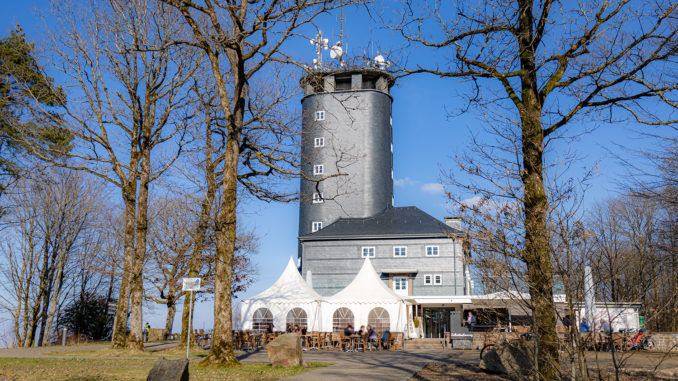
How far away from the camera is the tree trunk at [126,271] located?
19.0 m

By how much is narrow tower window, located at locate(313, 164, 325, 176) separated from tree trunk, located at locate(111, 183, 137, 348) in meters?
27.8

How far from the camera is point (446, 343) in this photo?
1070 inches

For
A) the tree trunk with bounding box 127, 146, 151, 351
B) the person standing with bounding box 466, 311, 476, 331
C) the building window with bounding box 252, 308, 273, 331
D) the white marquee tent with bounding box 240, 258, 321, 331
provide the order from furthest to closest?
the person standing with bounding box 466, 311, 476, 331
the building window with bounding box 252, 308, 273, 331
the white marquee tent with bounding box 240, 258, 321, 331
the tree trunk with bounding box 127, 146, 151, 351

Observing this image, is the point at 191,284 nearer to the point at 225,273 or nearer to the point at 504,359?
the point at 225,273

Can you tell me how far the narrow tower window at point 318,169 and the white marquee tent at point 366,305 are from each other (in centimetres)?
1901

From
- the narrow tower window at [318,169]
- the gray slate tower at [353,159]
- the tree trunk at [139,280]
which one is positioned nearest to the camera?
the tree trunk at [139,280]

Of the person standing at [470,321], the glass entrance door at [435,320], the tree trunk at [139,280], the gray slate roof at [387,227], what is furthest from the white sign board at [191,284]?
the gray slate roof at [387,227]

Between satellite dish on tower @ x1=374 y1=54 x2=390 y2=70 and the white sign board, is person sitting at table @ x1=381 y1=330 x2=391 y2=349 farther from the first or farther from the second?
satellite dish on tower @ x1=374 y1=54 x2=390 y2=70

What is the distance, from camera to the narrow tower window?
46969 mm

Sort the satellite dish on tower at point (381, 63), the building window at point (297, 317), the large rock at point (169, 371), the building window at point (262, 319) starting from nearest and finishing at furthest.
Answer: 1. the large rock at point (169, 371)
2. the satellite dish on tower at point (381, 63)
3. the building window at point (297, 317)
4. the building window at point (262, 319)

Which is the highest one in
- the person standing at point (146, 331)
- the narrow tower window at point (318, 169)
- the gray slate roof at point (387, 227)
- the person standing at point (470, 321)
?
the narrow tower window at point (318, 169)

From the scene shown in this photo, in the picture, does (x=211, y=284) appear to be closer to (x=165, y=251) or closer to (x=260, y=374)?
(x=165, y=251)

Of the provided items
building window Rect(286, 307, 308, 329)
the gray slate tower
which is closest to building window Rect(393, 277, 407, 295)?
the gray slate tower

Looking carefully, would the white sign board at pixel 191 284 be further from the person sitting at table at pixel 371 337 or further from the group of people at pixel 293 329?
the group of people at pixel 293 329
